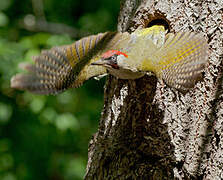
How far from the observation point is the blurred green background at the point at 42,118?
16.7 feet

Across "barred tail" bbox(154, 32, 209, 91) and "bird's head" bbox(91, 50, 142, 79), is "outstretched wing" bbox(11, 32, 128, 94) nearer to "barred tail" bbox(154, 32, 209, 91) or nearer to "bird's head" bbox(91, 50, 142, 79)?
"bird's head" bbox(91, 50, 142, 79)

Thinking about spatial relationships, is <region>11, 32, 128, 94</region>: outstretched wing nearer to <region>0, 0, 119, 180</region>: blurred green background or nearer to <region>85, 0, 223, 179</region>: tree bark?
<region>85, 0, 223, 179</region>: tree bark

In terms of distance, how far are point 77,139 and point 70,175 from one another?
57cm

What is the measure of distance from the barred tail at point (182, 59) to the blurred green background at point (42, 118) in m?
2.22

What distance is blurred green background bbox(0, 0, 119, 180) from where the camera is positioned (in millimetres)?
5078

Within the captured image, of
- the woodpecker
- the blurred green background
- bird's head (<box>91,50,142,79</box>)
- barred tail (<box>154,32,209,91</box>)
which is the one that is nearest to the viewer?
barred tail (<box>154,32,209,91</box>)

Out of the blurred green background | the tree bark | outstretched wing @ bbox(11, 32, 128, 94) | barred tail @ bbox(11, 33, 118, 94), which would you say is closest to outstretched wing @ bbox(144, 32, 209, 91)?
the tree bark

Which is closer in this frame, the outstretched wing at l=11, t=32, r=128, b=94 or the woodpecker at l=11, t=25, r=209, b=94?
the woodpecker at l=11, t=25, r=209, b=94

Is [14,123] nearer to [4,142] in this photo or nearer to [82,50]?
[4,142]

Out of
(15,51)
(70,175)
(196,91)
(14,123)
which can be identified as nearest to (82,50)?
(196,91)

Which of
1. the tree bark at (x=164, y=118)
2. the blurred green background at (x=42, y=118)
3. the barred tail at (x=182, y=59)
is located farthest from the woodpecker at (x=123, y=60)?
the blurred green background at (x=42, y=118)

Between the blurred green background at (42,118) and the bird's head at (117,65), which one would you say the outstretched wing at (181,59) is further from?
the blurred green background at (42,118)

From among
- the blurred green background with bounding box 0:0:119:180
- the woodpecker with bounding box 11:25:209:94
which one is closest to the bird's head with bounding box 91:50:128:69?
the woodpecker with bounding box 11:25:209:94

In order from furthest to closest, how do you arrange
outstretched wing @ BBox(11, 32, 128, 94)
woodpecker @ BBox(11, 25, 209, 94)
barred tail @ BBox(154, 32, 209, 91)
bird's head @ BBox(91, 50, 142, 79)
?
outstretched wing @ BBox(11, 32, 128, 94) < bird's head @ BBox(91, 50, 142, 79) < woodpecker @ BBox(11, 25, 209, 94) < barred tail @ BBox(154, 32, 209, 91)
